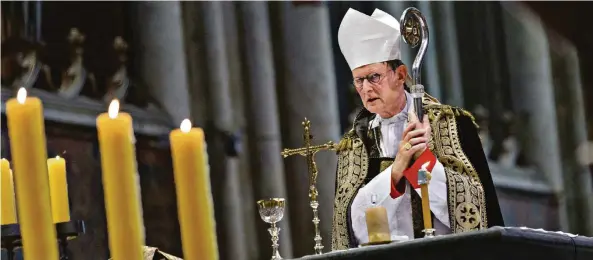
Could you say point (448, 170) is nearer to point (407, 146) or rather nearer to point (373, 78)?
point (407, 146)

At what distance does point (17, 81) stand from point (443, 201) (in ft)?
8.74

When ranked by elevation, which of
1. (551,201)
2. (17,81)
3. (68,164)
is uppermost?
(17,81)

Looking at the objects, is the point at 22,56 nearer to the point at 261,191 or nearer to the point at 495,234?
the point at 261,191

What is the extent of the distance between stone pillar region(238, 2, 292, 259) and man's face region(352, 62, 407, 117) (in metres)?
2.01

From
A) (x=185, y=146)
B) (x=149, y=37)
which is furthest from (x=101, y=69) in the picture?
(x=185, y=146)

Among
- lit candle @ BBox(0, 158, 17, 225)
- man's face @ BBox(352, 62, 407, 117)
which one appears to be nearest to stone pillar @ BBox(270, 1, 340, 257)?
man's face @ BBox(352, 62, 407, 117)

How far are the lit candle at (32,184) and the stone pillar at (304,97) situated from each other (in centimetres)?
554

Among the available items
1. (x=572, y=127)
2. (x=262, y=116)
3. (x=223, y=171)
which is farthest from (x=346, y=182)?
(x=572, y=127)

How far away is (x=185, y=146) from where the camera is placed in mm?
1534

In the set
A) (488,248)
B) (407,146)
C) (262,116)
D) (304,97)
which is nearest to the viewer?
(488,248)

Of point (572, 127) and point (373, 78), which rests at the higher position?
point (373, 78)

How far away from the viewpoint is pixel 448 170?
15.5ft

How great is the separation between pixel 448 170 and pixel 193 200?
3286 mm

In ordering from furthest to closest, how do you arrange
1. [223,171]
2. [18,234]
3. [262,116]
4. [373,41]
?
[262,116] → [223,171] → [373,41] → [18,234]
